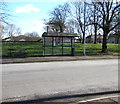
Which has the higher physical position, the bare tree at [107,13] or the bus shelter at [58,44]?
the bare tree at [107,13]

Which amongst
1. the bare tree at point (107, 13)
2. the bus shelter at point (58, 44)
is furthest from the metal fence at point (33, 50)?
the bare tree at point (107, 13)

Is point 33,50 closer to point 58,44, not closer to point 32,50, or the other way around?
point 32,50

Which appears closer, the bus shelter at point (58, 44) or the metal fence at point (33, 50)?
the metal fence at point (33, 50)

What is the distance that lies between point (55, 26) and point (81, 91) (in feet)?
154

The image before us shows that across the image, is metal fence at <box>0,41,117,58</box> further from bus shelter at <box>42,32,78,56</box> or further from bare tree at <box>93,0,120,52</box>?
bare tree at <box>93,0,120,52</box>

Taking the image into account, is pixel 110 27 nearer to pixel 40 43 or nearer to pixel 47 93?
pixel 40 43

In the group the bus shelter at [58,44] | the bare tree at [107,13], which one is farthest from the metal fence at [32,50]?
the bare tree at [107,13]

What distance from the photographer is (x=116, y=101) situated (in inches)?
173

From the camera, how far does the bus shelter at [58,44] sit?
729 inches

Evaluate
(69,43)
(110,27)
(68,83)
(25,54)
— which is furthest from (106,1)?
(68,83)

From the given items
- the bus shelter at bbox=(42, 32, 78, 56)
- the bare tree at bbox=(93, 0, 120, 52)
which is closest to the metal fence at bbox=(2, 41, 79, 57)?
the bus shelter at bbox=(42, 32, 78, 56)

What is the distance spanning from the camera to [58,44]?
761 inches

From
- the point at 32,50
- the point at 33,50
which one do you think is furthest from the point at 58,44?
the point at 32,50

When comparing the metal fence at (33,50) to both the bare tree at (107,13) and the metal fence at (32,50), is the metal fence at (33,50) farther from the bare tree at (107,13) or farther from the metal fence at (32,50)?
the bare tree at (107,13)
